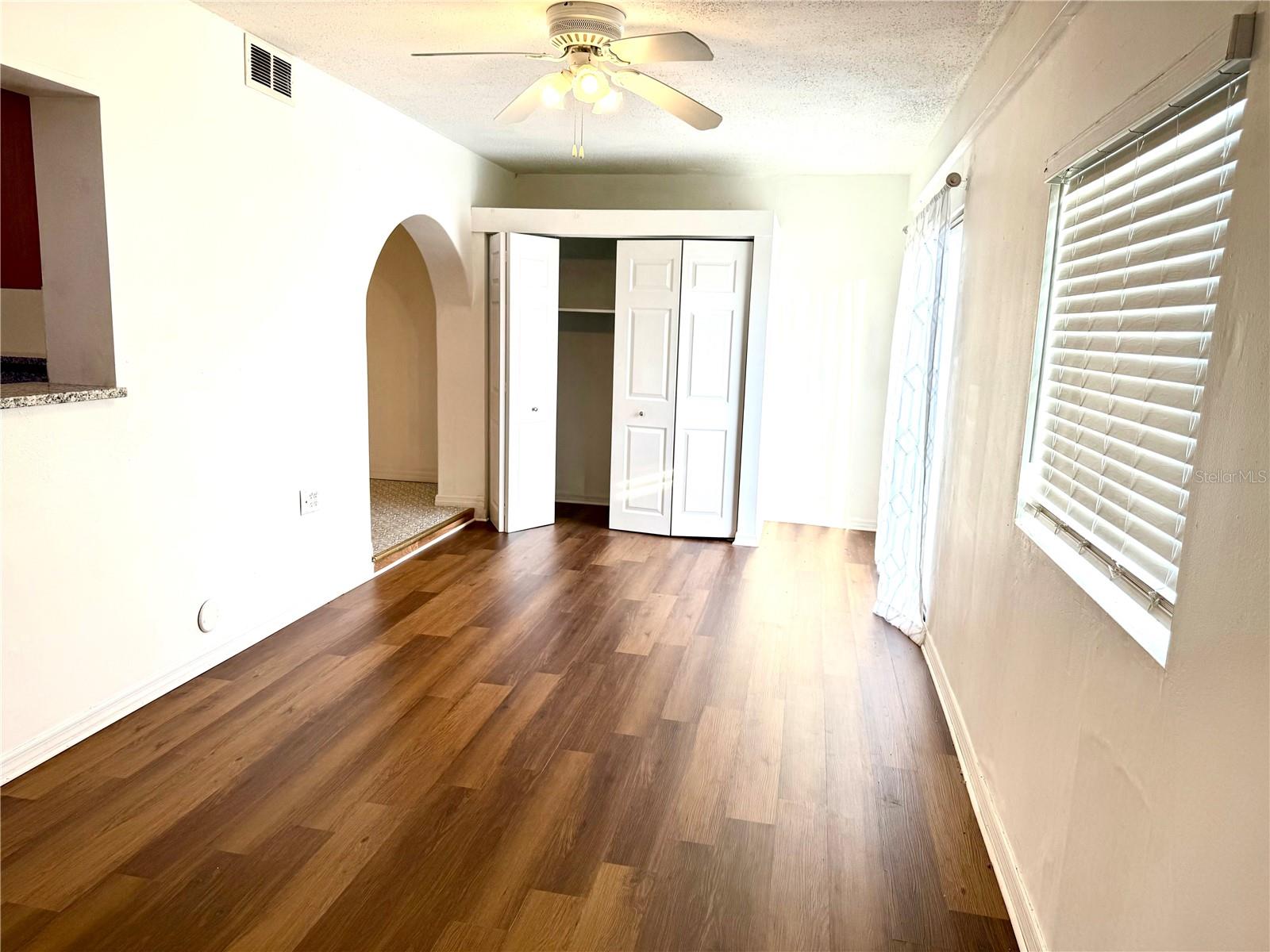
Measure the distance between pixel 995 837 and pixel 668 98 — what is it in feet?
8.68

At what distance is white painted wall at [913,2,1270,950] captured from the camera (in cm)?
115

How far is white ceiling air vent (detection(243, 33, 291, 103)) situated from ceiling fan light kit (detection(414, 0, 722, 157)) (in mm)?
965

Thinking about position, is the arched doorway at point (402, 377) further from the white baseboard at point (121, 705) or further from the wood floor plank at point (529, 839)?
the wood floor plank at point (529, 839)

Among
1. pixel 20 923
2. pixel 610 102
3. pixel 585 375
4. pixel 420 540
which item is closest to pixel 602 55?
pixel 610 102

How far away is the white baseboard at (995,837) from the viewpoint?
1.95m

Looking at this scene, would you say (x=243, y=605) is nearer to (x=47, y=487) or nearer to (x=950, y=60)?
(x=47, y=487)

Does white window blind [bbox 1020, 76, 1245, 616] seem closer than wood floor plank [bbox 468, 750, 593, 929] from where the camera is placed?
Yes

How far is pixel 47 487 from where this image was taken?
2.60 metres

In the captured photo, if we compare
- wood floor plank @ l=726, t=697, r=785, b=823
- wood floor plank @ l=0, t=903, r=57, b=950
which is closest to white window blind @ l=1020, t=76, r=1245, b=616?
wood floor plank @ l=726, t=697, r=785, b=823

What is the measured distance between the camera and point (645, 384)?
5762 millimetres

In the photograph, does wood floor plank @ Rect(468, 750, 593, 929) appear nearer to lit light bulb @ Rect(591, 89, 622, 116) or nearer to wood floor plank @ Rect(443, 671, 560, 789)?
wood floor plank @ Rect(443, 671, 560, 789)

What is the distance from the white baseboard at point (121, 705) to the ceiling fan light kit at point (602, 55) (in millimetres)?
2397

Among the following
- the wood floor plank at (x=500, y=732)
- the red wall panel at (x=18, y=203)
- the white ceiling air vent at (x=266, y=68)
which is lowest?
the wood floor plank at (x=500, y=732)
